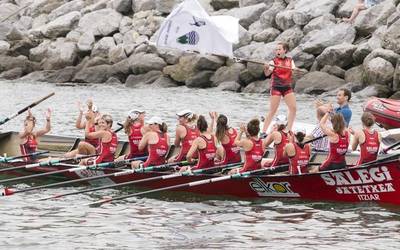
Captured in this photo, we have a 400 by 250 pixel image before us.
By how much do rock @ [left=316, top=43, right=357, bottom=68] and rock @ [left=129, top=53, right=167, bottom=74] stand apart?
7873 mm

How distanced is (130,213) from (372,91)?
1876 cm

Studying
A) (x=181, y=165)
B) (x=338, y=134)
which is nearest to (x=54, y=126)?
(x=181, y=165)

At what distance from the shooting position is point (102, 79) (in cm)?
4491

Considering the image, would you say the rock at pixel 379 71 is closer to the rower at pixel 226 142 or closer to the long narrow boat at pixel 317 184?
the long narrow boat at pixel 317 184

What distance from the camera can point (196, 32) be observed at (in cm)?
2330

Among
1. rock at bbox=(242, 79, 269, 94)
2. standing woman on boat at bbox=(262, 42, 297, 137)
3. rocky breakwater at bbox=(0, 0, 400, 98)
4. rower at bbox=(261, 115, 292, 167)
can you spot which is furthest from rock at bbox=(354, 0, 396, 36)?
rower at bbox=(261, 115, 292, 167)

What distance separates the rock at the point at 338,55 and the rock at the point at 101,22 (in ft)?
43.0

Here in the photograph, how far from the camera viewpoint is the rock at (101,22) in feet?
159

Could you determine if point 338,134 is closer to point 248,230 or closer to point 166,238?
point 248,230

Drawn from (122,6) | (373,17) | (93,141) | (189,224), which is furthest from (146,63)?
(189,224)

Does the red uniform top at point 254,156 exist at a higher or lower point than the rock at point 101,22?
lower

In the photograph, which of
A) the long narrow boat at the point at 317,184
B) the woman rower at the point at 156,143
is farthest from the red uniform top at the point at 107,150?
the woman rower at the point at 156,143

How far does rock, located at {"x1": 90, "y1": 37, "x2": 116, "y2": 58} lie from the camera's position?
46656 millimetres

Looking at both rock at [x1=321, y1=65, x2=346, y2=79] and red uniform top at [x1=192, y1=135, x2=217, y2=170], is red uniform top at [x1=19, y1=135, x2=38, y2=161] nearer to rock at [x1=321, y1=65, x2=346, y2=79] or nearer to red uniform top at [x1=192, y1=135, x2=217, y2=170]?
red uniform top at [x1=192, y1=135, x2=217, y2=170]
